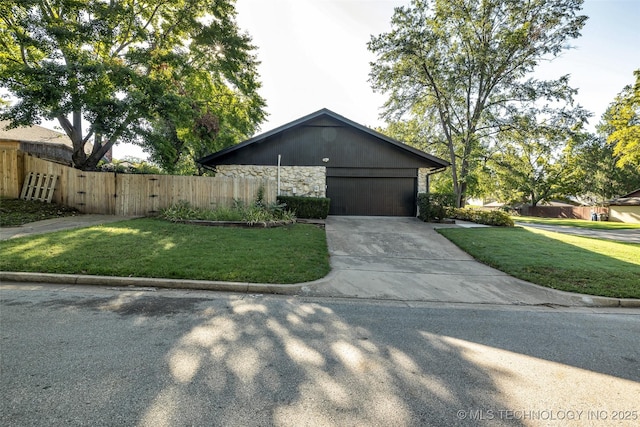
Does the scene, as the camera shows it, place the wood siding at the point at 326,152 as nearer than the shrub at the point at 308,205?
No

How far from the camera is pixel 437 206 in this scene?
1208cm

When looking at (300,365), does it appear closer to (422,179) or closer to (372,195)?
(372,195)

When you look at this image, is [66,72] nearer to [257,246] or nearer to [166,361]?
[257,246]

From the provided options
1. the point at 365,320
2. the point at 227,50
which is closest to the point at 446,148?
the point at 227,50

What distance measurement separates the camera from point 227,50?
14.9m

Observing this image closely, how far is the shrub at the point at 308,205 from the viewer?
12.2m

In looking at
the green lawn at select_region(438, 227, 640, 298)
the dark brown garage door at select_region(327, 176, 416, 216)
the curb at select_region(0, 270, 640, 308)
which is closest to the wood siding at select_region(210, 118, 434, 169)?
the dark brown garage door at select_region(327, 176, 416, 216)

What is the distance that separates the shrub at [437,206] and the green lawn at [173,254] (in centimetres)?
621

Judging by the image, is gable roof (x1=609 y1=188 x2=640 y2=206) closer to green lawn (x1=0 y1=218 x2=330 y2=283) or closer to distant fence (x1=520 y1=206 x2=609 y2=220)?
distant fence (x1=520 y1=206 x2=609 y2=220)

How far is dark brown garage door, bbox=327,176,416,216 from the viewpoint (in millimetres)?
13969

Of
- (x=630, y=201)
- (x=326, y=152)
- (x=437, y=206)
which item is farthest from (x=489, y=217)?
(x=630, y=201)

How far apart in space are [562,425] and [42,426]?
11.5 ft

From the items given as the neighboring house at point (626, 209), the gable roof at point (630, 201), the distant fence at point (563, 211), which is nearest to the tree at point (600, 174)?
the distant fence at point (563, 211)

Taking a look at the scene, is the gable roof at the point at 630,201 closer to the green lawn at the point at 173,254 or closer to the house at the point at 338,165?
the house at the point at 338,165
